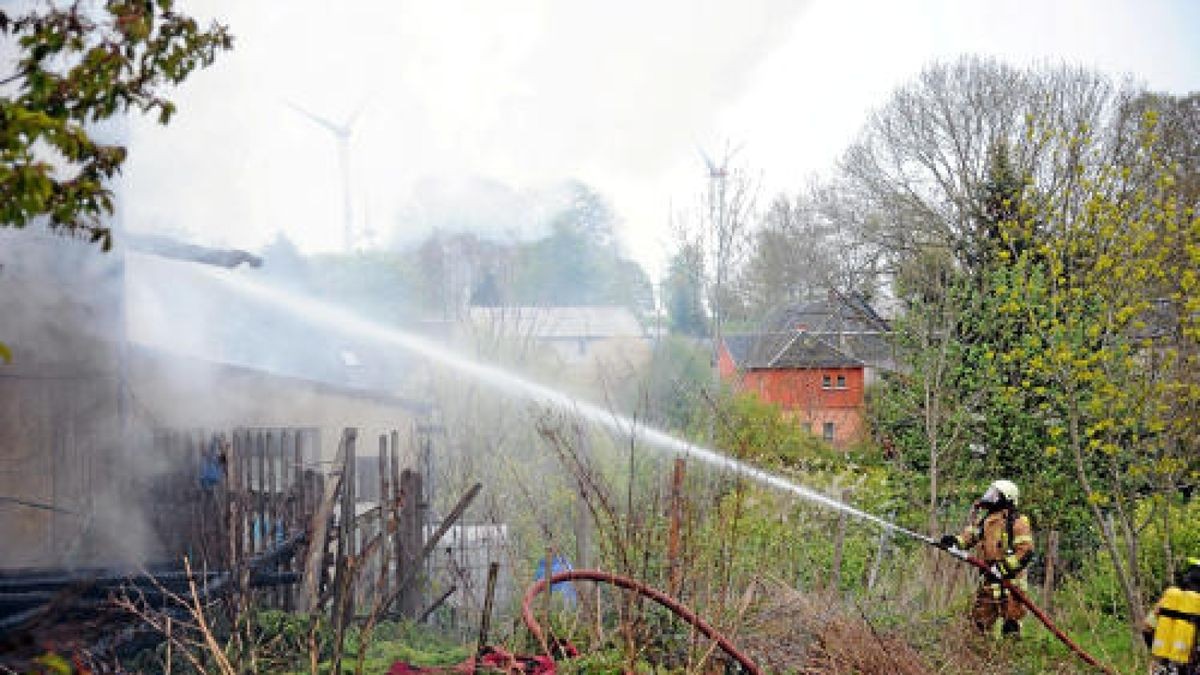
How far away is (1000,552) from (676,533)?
476 centimetres

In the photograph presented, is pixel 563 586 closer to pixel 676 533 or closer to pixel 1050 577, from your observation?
pixel 676 533

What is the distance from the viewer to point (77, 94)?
3178mm

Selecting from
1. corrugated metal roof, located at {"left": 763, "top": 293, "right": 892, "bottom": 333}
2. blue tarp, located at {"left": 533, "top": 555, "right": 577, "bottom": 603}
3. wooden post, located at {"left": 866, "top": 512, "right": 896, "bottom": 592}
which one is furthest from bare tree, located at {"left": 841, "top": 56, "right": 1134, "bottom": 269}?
blue tarp, located at {"left": 533, "top": 555, "right": 577, "bottom": 603}

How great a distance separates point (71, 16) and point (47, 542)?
6974mm

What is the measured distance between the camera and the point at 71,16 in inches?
121

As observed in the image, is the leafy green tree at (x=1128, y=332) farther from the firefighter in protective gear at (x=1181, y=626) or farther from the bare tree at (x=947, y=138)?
the bare tree at (x=947, y=138)

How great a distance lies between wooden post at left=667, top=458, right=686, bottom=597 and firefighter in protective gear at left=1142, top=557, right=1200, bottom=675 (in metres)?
3.27

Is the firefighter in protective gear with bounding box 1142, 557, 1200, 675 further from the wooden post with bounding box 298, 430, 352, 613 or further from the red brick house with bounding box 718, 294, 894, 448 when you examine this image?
the red brick house with bounding box 718, 294, 894, 448

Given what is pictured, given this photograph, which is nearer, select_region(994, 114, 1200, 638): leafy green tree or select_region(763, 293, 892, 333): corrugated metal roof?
select_region(994, 114, 1200, 638): leafy green tree

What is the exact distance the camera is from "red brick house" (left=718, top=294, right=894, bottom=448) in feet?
60.6

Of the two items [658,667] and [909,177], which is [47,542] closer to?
[658,667]

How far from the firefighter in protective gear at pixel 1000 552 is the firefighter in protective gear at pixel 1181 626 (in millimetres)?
1842

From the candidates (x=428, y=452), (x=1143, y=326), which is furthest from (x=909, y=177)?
(x=428, y=452)

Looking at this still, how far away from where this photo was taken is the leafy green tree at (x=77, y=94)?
2.76m
